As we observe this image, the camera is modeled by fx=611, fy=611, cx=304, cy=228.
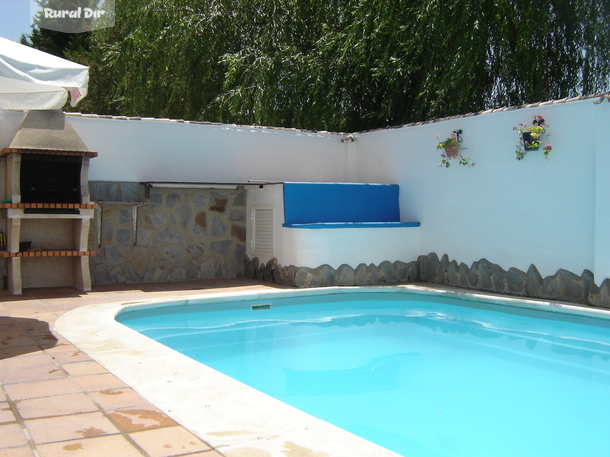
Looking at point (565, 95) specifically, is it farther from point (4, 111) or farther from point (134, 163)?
point (4, 111)

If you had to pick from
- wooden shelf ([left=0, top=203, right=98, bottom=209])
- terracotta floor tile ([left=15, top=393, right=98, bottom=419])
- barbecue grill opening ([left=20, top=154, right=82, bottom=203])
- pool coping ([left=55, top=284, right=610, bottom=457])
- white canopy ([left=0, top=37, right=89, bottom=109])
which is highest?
white canopy ([left=0, top=37, right=89, bottom=109])

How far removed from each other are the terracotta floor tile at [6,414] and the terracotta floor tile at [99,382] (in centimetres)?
48

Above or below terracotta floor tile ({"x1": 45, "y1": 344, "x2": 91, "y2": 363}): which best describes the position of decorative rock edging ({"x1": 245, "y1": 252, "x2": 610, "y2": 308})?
above

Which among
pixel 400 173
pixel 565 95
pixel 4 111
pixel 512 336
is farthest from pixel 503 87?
pixel 4 111

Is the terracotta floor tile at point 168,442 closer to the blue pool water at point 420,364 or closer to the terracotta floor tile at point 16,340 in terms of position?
the blue pool water at point 420,364

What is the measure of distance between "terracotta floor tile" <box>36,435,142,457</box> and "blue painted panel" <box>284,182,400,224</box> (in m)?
6.83

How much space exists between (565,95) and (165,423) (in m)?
11.6

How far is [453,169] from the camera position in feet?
31.8

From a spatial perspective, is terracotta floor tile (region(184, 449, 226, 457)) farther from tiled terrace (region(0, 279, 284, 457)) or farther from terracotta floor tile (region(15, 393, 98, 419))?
terracotta floor tile (region(15, 393, 98, 419))

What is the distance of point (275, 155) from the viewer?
1097cm

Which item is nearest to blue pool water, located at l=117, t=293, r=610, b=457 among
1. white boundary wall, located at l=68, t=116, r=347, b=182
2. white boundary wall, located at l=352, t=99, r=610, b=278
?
white boundary wall, located at l=352, t=99, r=610, b=278

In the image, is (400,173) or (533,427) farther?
(400,173)

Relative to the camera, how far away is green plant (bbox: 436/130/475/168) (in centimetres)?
946

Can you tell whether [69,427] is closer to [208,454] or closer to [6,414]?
[6,414]
